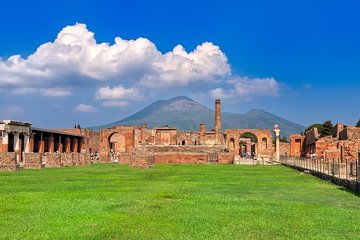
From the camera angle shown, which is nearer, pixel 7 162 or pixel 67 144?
pixel 7 162

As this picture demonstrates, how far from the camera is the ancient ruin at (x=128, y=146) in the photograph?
125ft

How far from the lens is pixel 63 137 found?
67.6 m

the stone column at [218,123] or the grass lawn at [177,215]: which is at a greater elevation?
the stone column at [218,123]

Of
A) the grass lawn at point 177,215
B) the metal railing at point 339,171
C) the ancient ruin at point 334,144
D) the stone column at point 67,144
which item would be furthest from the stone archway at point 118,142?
the grass lawn at point 177,215

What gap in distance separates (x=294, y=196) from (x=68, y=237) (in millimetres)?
8521

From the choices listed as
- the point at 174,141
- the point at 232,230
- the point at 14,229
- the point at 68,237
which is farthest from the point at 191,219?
the point at 174,141

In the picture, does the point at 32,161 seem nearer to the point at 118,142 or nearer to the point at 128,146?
the point at 128,146

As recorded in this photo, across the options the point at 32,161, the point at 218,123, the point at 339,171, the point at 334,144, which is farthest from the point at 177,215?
the point at 218,123

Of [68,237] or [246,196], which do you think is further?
[246,196]

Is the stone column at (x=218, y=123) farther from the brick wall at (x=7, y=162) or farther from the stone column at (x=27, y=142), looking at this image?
the brick wall at (x=7, y=162)

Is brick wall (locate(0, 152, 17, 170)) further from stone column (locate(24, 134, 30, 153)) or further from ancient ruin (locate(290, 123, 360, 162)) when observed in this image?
ancient ruin (locate(290, 123, 360, 162))

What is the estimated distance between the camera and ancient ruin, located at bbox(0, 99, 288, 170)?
3819cm

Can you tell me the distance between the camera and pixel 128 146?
73.1 m

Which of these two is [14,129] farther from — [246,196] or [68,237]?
[68,237]
